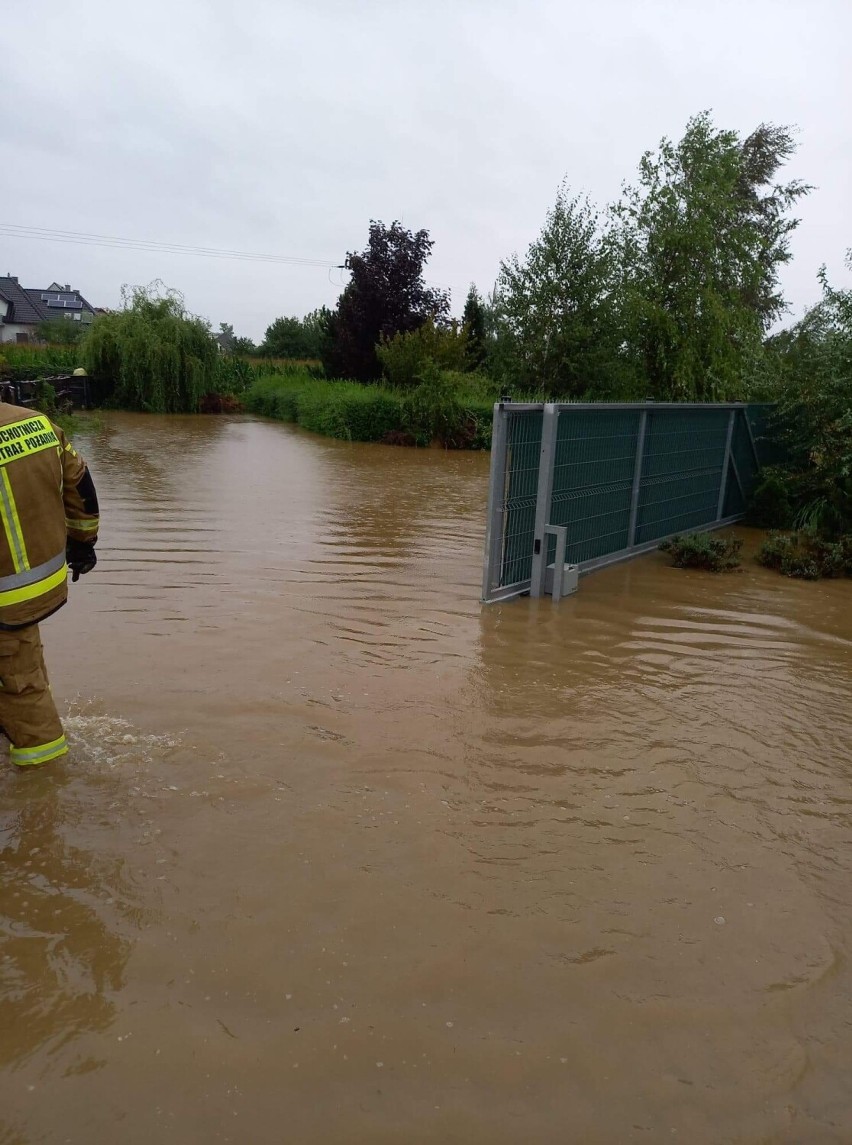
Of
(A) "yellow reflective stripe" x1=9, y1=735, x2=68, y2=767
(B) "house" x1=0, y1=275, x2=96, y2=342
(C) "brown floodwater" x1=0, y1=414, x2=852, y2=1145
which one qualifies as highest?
(B) "house" x1=0, y1=275, x2=96, y2=342

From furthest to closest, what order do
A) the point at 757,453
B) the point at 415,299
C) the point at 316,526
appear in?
1. the point at 415,299
2. the point at 757,453
3. the point at 316,526

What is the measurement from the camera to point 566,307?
20344mm

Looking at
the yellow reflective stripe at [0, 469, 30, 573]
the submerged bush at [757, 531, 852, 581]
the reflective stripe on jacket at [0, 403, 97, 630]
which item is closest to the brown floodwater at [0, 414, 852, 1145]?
the reflective stripe on jacket at [0, 403, 97, 630]

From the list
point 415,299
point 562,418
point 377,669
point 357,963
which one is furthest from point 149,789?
point 415,299

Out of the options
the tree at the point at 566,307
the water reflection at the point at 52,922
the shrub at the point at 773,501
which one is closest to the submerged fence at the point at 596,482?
the shrub at the point at 773,501

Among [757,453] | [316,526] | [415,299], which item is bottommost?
[316,526]

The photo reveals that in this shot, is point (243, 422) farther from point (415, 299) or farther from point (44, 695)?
point (44, 695)

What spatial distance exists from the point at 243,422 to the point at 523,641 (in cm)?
2511

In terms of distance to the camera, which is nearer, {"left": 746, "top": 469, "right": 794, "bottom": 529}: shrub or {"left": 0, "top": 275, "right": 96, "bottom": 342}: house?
{"left": 746, "top": 469, "right": 794, "bottom": 529}: shrub

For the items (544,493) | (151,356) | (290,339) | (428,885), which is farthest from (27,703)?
(290,339)

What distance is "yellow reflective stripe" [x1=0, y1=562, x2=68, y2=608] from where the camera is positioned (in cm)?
386

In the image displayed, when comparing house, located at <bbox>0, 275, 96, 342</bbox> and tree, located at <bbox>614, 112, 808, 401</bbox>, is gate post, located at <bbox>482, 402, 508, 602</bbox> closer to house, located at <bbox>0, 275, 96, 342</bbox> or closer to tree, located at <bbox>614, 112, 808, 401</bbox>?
tree, located at <bbox>614, 112, 808, 401</bbox>

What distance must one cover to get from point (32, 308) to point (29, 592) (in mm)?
79308

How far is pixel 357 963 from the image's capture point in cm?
299
